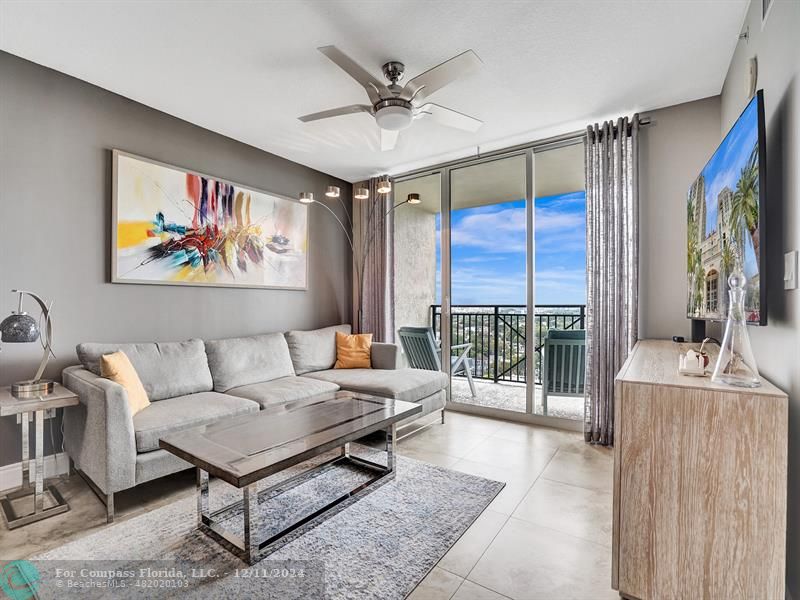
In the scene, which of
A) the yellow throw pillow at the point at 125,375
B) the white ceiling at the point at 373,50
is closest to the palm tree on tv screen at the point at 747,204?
the white ceiling at the point at 373,50

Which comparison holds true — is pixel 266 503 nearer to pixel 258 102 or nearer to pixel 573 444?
pixel 573 444

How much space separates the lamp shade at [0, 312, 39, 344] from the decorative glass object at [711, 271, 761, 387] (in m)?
3.16

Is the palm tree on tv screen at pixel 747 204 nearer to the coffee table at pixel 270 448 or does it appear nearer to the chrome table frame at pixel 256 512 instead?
the coffee table at pixel 270 448

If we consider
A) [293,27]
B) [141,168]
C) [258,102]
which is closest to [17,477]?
[141,168]

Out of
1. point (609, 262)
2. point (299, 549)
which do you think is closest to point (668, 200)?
point (609, 262)

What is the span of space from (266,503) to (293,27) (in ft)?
8.52

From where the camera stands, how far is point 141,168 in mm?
3033

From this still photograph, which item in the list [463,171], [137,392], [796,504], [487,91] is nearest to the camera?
[796,504]

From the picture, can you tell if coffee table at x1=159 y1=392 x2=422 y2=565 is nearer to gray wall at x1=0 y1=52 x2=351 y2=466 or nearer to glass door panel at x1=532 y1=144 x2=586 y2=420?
gray wall at x1=0 y1=52 x2=351 y2=466

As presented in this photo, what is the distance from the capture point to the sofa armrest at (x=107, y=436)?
2082mm

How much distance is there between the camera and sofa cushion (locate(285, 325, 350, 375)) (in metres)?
3.88

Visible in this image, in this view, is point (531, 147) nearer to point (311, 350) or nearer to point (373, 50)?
point (373, 50)

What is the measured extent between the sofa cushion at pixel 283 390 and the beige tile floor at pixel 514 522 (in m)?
0.62

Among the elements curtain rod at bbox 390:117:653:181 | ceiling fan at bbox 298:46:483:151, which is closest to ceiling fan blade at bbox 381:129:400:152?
ceiling fan at bbox 298:46:483:151
